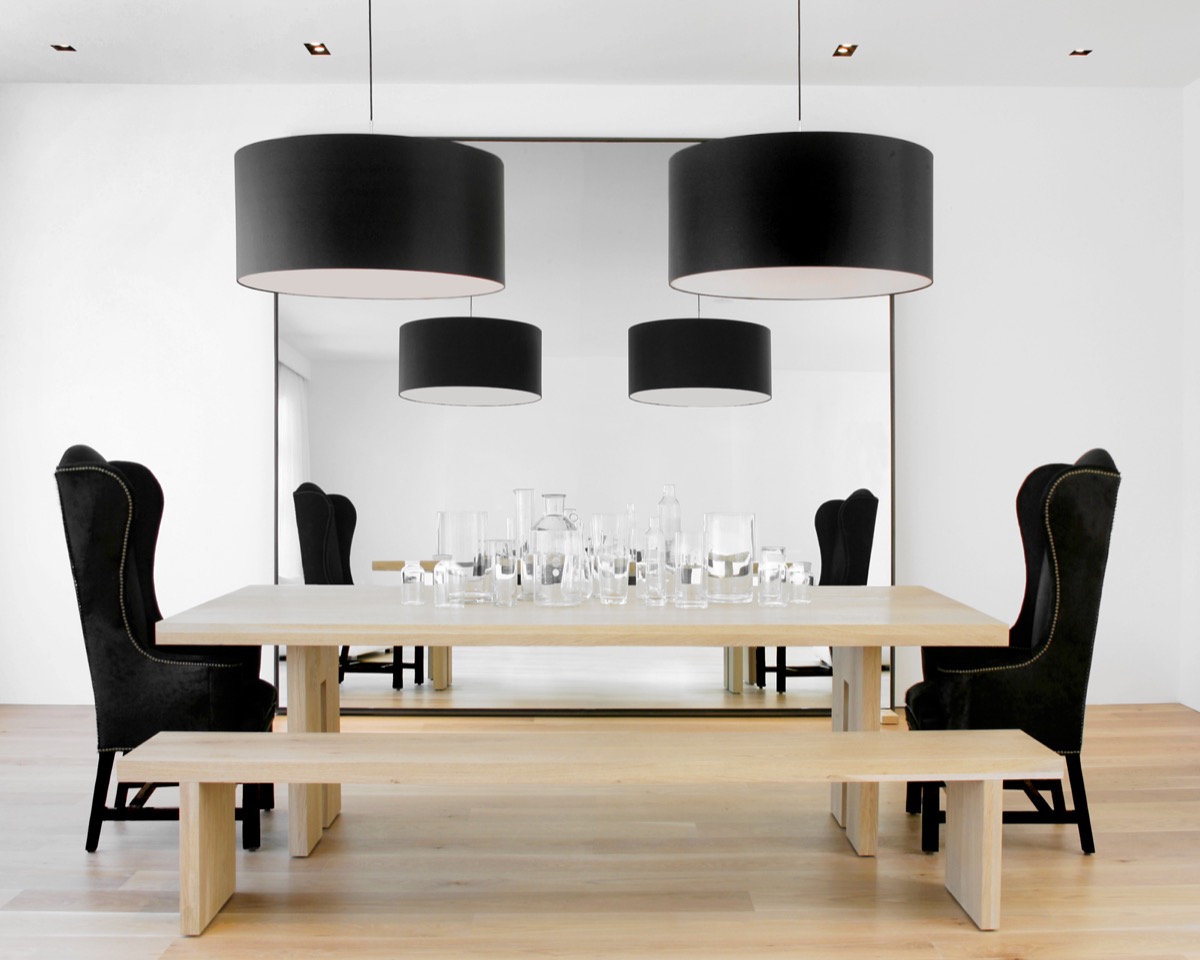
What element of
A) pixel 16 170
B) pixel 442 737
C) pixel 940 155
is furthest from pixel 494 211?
pixel 16 170

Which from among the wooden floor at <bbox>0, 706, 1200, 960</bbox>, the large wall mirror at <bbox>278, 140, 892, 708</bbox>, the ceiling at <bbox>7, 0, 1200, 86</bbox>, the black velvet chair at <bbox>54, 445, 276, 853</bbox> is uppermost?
the ceiling at <bbox>7, 0, 1200, 86</bbox>

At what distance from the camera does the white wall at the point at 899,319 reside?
475 centimetres

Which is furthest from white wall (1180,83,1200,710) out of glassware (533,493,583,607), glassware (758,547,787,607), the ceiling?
glassware (533,493,583,607)

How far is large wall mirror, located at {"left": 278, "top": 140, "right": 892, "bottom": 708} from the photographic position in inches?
184

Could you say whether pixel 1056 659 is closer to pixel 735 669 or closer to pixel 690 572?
pixel 690 572

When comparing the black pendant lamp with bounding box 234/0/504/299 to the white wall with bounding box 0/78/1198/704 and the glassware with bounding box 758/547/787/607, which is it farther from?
the white wall with bounding box 0/78/1198/704

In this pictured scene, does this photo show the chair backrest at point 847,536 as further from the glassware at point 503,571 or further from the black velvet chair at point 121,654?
the black velvet chair at point 121,654

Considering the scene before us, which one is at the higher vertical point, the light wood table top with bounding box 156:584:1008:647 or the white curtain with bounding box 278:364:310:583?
the white curtain with bounding box 278:364:310:583

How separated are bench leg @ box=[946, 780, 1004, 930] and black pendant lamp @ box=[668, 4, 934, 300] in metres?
1.26

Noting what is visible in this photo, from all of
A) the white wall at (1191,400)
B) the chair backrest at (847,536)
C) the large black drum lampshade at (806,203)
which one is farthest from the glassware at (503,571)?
the white wall at (1191,400)

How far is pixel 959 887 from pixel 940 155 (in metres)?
3.37

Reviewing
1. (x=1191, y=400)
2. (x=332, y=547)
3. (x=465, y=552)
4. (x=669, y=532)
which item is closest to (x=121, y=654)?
(x=465, y=552)

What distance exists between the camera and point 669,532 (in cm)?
307

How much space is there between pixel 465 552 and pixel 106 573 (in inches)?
38.3
